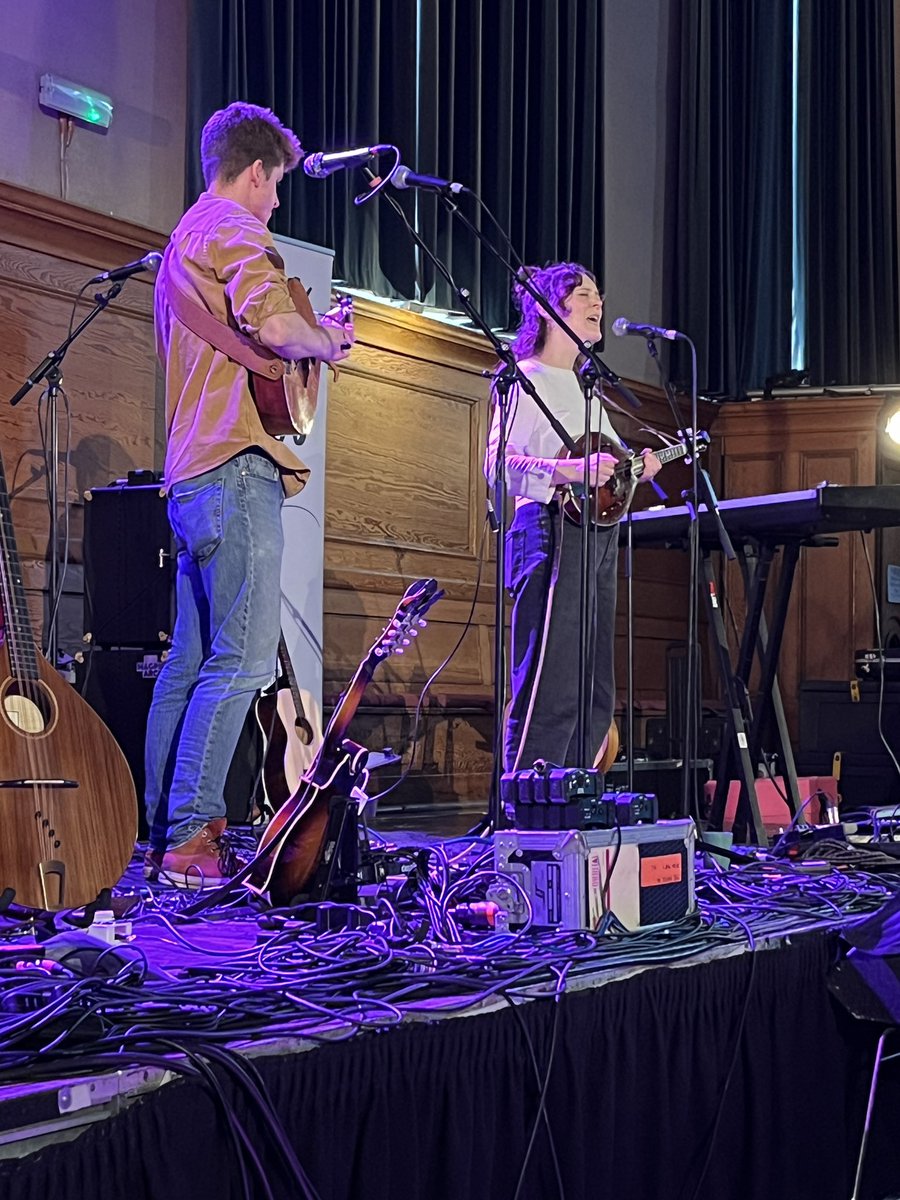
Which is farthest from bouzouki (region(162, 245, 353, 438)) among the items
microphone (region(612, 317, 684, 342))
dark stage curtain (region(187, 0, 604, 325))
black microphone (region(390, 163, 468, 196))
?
dark stage curtain (region(187, 0, 604, 325))

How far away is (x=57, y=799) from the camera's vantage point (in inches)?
103

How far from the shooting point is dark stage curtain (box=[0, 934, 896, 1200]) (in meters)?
1.54

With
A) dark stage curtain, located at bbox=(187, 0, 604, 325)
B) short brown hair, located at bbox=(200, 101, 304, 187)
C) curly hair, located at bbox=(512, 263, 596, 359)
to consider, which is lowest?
curly hair, located at bbox=(512, 263, 596, 359)

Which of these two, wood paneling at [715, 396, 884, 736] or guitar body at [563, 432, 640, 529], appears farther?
wood paneling at [715, 396, 884, 736]

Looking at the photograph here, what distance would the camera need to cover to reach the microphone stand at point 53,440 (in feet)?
14.4

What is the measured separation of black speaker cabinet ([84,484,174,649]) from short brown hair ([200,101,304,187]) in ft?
4.11

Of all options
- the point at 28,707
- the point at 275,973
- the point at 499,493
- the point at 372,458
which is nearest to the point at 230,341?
the point at 499,493

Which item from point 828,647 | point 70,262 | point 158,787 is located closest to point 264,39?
point 70,262

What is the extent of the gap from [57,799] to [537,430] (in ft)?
5.82

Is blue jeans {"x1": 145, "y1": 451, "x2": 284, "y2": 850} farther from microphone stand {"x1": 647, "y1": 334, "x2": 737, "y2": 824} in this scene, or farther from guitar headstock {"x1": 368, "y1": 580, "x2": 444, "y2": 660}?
microphone stand {"x1": 647, "y1": 334, "x2": 737, "y2": 824}

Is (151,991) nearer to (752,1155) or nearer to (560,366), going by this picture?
(752,1155)

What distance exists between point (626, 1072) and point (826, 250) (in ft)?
21.5

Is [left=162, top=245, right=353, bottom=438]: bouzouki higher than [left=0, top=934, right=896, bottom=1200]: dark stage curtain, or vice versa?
[left=162, top=245, right=353, bottom=438]: bouzouki

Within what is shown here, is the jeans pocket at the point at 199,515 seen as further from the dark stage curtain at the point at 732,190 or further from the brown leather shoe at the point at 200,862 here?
the dark stage curtain at the point at 732,190
